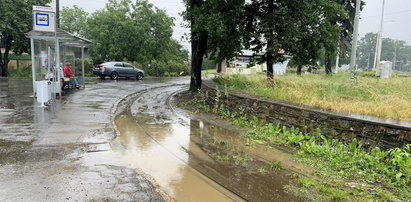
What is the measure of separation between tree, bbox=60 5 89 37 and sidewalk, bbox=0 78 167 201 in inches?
1827

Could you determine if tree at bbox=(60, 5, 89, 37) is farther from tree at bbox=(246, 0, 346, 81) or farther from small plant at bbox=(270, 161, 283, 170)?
small plant at bbox=(270, 161, 283, 170)

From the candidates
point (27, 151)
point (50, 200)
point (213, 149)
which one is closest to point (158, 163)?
point (213, 149)

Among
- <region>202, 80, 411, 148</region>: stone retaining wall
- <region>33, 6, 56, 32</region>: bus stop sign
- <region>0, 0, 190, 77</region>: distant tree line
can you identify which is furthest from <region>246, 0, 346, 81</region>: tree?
<region>0, 0, 190, 77</region>: distant tree line

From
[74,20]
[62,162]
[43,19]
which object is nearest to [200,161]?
[62,162]

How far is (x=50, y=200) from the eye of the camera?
4.24m

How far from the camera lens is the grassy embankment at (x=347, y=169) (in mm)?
4777

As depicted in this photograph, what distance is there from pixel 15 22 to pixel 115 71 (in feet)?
28.2

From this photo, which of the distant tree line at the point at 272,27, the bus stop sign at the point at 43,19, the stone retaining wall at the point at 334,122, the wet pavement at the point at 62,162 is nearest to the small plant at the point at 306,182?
the stone retaining wall at the point at 334,122

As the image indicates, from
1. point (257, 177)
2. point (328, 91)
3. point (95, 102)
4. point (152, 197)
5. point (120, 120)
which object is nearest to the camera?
point (152, 197)

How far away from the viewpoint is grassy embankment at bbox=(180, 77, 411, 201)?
15.7 feet

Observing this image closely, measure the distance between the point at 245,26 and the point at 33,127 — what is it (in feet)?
31.1

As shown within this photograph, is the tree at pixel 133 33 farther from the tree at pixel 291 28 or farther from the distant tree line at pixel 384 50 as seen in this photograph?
the distant tree line at pixel 384 50

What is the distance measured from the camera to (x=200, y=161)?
6.43 m

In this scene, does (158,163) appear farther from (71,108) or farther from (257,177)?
(71,108)
